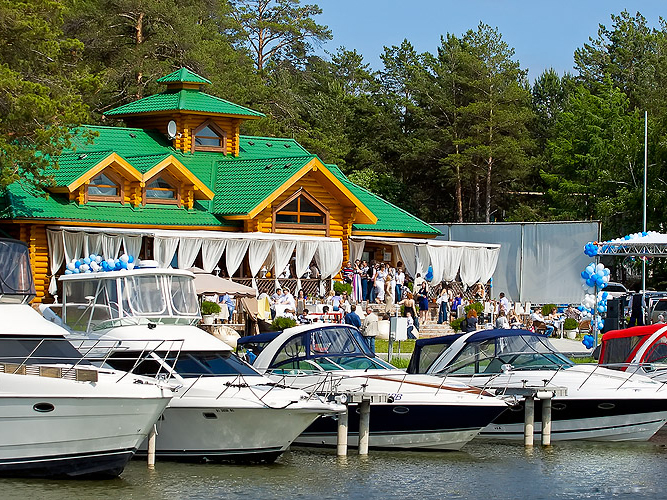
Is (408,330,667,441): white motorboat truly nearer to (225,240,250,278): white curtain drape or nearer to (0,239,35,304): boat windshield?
(0,239,35,304): boat windshield

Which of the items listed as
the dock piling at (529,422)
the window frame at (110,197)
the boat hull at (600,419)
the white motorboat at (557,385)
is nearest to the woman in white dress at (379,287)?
the window frame at (110,197)

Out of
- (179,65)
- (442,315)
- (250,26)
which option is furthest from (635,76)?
(442,315)

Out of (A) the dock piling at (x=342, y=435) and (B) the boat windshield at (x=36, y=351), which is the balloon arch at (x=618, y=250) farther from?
(B) the boat windshield at (x=36, y=351)

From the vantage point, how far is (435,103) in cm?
6469

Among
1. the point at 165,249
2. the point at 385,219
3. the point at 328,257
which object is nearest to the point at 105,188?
the point at 165,249

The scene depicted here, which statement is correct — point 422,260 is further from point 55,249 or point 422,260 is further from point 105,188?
point 55,249

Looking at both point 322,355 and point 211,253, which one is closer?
point 322,355

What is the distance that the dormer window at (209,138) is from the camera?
42469 mm

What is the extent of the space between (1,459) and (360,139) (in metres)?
53.3

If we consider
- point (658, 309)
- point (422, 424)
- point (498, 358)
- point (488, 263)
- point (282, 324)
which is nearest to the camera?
point (422, 424)

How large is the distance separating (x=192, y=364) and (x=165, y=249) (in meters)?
16.3

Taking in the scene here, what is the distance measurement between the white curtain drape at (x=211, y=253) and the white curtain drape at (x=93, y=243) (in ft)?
10.1

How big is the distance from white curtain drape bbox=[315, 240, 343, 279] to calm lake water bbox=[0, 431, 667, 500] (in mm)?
18507

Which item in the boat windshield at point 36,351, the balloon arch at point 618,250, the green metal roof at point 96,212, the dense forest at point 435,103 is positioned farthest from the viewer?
the dense forest at point 435,103
